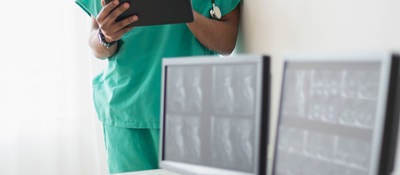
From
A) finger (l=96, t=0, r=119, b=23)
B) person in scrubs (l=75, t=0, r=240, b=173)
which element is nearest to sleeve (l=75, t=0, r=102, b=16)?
person in scrubs (l=75, t=0, r=240, b=173)

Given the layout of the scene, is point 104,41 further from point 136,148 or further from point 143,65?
point 136,148

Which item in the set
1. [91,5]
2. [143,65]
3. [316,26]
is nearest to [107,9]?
[143,65]

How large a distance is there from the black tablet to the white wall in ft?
0.64

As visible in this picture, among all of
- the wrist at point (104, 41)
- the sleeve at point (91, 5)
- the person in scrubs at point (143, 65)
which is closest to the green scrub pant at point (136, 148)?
the person in scrubs at point (143, 65)

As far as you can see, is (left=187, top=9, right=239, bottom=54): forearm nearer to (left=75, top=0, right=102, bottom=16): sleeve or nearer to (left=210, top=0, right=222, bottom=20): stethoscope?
(left=210, top=0, right=222, bottom=20): stethoscope

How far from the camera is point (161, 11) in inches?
37.0

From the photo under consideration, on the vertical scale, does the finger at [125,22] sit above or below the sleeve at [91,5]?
below

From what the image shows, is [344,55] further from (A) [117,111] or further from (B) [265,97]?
(A) [117,111]

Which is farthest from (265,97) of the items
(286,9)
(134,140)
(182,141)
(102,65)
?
(102,65)

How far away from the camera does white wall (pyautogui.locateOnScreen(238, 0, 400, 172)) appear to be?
69cm

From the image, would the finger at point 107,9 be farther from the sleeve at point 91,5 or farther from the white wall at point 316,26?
the white wall at point 316,26

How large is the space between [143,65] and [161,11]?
8.6 inches

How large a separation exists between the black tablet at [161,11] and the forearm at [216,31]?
70 mm

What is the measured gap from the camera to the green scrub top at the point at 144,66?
1.10m
